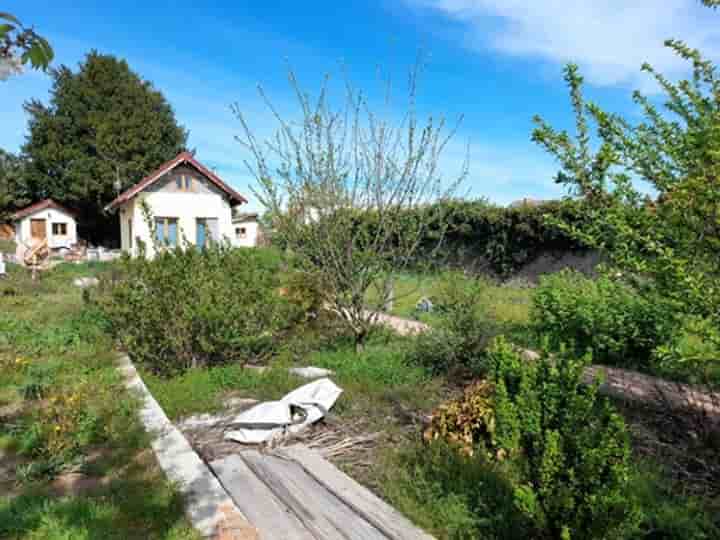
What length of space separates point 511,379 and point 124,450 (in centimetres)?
272

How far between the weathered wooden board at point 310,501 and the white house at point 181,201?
17.3 metres

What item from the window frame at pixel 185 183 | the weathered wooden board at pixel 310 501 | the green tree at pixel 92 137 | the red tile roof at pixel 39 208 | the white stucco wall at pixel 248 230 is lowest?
the weathered wooden board at pixel 310 501

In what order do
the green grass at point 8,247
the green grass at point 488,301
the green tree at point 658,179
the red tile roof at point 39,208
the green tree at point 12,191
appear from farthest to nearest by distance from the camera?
the green tree at point 12,191 → the red tile roof at point 39,208 → the green grass at point 8,247 → the green grass at point 488,301 → the green tree at point 658,179

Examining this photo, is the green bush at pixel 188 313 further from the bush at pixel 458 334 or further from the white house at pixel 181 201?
the white house at pixel 181 201

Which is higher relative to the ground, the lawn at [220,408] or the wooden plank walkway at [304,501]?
the lawn at [220,408]

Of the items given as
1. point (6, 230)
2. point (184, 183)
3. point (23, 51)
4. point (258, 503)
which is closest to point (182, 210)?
point (184, 183)

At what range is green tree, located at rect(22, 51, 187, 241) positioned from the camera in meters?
26.1

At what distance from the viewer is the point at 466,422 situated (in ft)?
11.0

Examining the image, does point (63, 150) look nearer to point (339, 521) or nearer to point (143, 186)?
point (143, 186)

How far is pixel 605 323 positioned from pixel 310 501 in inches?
165

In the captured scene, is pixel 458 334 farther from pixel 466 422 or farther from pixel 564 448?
pixel 564 448

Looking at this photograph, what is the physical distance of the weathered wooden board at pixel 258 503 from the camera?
94.5 inches

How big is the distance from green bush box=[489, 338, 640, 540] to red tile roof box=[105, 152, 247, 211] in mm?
19124

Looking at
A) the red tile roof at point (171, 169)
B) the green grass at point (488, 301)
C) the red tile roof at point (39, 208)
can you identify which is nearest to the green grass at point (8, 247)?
the red tile roof at point (39, 208)
